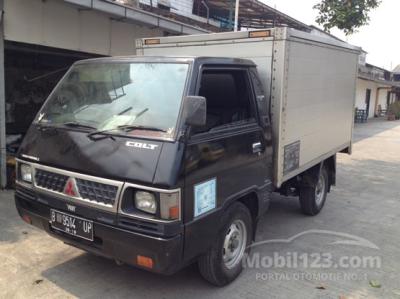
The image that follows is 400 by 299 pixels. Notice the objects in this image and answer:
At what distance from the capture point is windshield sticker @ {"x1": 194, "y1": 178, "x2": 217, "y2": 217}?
3220 mm

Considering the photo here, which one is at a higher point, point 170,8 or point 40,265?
point 170,8

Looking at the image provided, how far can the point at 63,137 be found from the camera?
3.51 meters

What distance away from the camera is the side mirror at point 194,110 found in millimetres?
3076

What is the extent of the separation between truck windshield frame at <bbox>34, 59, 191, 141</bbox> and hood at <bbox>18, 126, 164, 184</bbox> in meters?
0.09

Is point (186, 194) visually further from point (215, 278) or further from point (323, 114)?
point (323, 114)

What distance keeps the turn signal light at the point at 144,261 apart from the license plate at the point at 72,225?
478 millimetres

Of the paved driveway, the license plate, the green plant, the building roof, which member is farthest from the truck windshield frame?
the building roof

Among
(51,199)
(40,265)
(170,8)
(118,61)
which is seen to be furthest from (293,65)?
(170,8)

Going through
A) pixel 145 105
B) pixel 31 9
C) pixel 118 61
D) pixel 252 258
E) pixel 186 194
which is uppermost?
pixel 31 9

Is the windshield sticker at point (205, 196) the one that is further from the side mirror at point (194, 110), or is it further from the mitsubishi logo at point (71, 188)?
the mitsubishi logo at point (71, 188)

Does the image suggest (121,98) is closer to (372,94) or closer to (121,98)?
(121,98)

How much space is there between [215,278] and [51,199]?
5.37 ft

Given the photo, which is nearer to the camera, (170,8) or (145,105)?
(145,105)

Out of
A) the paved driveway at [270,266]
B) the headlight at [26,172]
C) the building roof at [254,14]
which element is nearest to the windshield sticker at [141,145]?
the headlight at [26,172]
